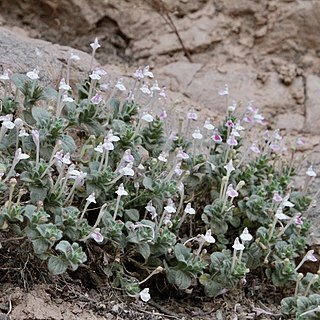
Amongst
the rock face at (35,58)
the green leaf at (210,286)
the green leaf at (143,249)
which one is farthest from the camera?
the rock face at (35,58)

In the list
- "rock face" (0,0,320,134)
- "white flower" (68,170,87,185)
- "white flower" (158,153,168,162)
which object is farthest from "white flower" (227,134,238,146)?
"rock face" (0,0,320,134)

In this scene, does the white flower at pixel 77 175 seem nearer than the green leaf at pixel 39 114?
Yes

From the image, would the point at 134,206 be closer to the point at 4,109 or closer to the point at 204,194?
the point at 204,194

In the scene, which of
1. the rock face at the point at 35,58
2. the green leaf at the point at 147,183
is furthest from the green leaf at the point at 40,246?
the rock face at the point at 35,58

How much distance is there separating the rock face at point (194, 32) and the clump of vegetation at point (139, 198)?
3.76ft

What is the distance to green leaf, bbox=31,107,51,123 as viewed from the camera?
254cm

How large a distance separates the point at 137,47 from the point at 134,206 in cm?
180

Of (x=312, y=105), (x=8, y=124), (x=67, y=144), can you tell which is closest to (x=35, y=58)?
(x=67, y=144)

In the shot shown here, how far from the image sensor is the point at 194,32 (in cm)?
419

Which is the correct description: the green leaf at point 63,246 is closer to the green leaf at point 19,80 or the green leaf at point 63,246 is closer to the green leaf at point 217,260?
the green leaf at point 217,260

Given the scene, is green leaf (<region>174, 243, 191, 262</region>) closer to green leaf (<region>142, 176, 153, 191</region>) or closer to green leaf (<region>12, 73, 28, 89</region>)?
green leaf (<region>142, 176, 153, 191</region>)

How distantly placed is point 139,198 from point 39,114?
19.4 inches

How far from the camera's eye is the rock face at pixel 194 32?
13.7ft

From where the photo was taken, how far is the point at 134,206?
2641mm
